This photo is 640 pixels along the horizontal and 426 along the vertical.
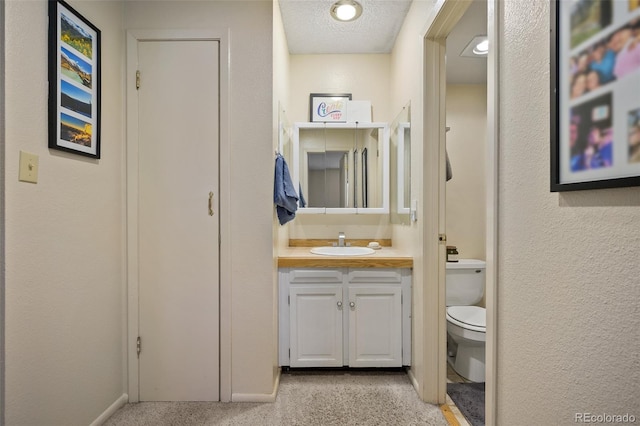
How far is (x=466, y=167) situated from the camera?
2.95m

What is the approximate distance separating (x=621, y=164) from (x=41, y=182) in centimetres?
191

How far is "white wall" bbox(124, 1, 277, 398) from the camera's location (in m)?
1.87

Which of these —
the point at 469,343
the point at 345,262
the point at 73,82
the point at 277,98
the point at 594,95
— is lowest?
the point at 469,343

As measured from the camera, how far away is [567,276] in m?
0.77

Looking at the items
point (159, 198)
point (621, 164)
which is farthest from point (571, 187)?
point (159, 198)

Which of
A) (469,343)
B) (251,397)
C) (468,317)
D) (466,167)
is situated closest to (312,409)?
(251,397)

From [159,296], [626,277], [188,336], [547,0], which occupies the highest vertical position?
[547,0]

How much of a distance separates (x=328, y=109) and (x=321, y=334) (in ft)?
5.99

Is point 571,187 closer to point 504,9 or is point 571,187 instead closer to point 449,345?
point 504,9

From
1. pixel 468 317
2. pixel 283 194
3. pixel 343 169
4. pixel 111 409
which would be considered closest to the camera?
pixel 111 409

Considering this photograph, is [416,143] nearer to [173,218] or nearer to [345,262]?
[345,262]

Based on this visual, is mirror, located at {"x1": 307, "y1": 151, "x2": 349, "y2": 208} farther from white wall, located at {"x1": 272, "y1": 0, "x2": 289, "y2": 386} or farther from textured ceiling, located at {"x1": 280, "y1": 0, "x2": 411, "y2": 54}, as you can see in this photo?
textured ceiling, located at {"x1": 280, "y1": 0, "x2": 411, "y2": 54}

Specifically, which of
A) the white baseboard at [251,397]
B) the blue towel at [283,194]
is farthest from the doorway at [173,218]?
the blue towel at [283,194]

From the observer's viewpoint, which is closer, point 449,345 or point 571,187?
point 571,187
